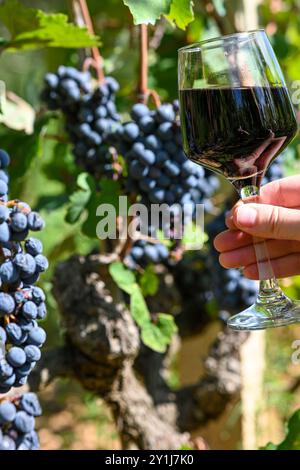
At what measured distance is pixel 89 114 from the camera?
1.55 metres

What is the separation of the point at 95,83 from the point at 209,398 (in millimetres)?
983

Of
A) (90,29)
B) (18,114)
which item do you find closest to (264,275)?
(90,29)

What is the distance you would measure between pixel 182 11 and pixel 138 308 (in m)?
0.62

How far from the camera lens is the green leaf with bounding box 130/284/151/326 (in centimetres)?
156

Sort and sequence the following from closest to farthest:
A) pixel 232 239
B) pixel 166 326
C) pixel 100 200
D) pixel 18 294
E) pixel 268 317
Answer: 1. pixel 18 294
2. pixel 268 317
3. pixel 232 239
4. pixel 100 200
5. pixel 166 326

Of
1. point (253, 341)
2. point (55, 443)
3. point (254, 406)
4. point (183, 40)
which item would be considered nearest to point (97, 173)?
point (183, 40)

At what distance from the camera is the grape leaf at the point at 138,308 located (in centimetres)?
156

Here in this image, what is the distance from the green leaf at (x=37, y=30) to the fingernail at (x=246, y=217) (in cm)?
49

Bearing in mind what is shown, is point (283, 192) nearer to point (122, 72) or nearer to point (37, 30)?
point (37, 30)

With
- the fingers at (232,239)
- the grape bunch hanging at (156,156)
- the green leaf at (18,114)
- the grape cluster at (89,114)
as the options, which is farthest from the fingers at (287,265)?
the green leaf at (18,114)

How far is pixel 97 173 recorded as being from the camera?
1.57 m

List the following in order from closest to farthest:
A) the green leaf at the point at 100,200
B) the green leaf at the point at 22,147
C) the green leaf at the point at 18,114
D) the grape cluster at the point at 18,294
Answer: the grape cluster at the point at 18,294 < the green leaf at the point at 100,200 < the green leaf at the point at 22,147 < the green leaf at the point at 18,114

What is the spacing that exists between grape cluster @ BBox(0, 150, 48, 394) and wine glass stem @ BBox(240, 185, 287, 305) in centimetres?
34

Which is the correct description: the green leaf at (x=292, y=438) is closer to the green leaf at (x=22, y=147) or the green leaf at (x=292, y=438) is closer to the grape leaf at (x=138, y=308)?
the grape leaf at (x=138, y=308)
